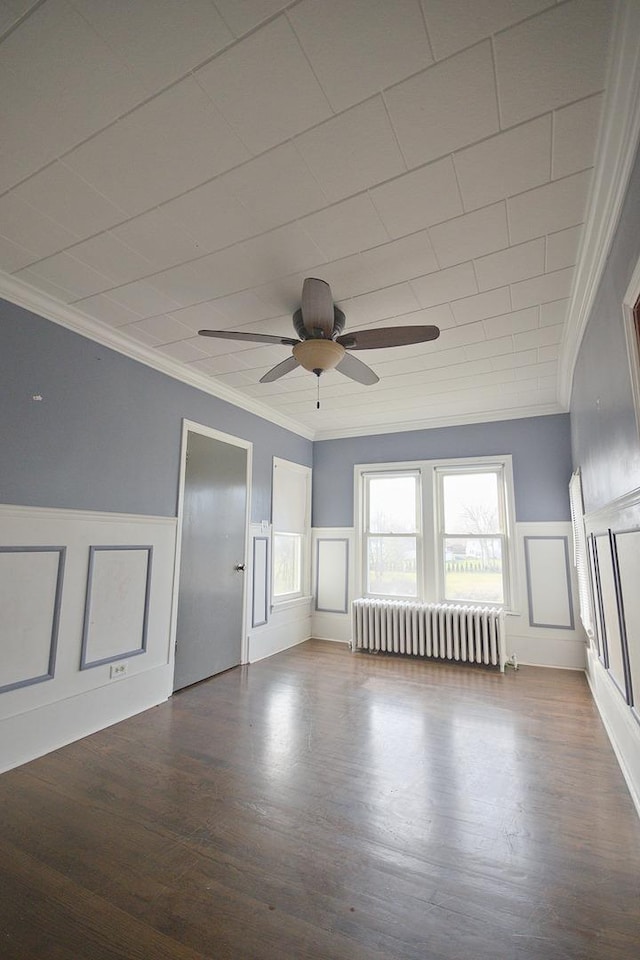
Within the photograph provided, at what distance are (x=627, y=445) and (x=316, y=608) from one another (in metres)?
4.50

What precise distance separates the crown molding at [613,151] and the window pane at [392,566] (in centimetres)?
339

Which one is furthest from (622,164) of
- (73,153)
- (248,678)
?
(248,678)

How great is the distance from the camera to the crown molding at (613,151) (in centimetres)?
128

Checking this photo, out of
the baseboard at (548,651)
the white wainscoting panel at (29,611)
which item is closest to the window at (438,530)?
the baseboard at (548,651)

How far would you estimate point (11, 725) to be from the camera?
2.46 metres

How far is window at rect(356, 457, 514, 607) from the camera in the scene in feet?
16.2

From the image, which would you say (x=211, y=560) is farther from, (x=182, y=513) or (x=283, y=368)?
Answer: (x=283, y=368)

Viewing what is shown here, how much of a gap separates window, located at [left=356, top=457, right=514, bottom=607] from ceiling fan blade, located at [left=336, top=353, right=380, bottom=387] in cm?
264

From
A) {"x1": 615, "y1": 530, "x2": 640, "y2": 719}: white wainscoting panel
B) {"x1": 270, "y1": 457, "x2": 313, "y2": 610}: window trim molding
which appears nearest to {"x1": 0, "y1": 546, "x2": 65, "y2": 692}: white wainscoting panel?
{"x1": 270, "y1": 457, "x2": 313, "y2": 610}: window trim molding

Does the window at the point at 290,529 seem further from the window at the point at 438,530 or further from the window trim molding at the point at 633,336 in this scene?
the window trim molding at the point at 633,336

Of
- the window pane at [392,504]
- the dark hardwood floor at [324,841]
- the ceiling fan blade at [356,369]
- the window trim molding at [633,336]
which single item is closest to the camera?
the dark hardwood floor at [324,841]

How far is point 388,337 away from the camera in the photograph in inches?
95.1

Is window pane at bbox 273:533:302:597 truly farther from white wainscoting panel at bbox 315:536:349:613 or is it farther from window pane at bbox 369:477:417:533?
window pane at bbox 369:477:417:533

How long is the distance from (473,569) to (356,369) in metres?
3.19
